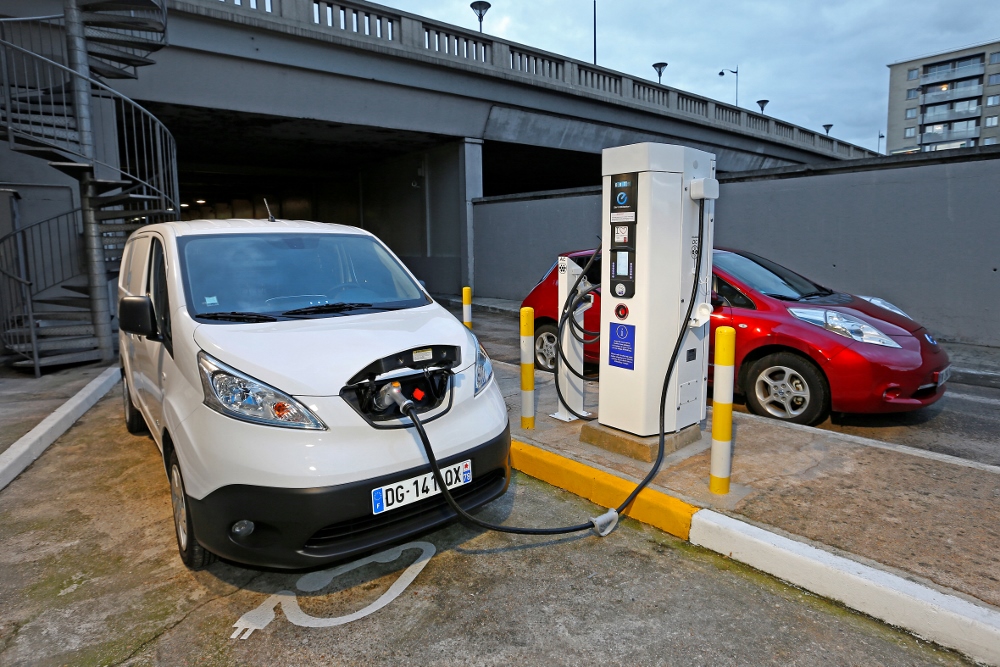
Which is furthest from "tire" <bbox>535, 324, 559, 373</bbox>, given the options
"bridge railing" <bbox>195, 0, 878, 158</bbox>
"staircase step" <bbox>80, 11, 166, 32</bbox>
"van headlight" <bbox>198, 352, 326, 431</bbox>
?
"bridge railing" <bbox>195, 0, 878, 158</bbox>

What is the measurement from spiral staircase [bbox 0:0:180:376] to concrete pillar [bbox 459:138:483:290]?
768cm

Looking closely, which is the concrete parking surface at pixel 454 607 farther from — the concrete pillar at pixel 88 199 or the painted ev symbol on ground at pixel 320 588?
the concrete pillar at pixel 88 199

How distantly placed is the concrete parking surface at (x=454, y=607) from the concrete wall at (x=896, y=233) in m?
7.51

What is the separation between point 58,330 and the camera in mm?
8625

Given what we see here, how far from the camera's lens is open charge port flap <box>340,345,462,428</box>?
2.80 m

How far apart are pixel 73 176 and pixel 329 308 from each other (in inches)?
286

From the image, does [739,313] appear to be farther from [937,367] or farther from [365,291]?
[365,291]

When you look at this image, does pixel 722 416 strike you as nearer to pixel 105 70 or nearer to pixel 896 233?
pixel 896 233

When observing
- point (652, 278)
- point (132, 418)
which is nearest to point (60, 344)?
point (132, 418)

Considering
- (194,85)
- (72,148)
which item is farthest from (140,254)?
(194,85)

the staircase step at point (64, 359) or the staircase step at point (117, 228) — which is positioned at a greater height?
the staircase step at point (117, 228)

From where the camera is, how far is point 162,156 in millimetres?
9391

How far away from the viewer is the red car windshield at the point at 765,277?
5.57m

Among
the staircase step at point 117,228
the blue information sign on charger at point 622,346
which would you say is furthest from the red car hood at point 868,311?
the staircase step at point 117,228
